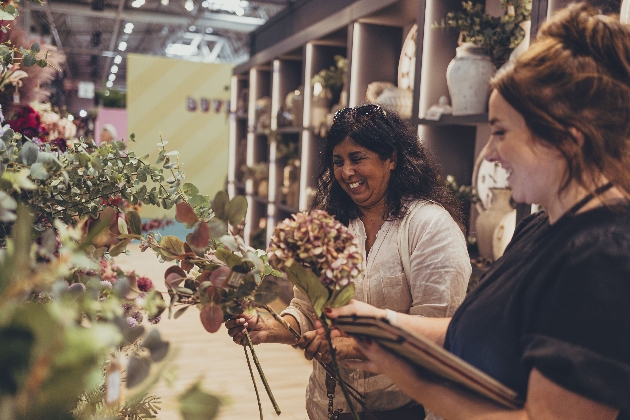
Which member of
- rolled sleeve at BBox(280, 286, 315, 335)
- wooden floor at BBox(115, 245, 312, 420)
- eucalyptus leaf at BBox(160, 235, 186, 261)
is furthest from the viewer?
wooden floor at BBox(115, 245, 312, 420)

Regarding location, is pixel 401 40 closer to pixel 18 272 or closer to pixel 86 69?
pixel 18 272

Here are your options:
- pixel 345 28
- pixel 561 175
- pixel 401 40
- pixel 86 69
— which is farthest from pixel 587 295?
pixel 86 69

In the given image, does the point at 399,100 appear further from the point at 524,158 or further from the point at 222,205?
the point at 222,205

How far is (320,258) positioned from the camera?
805 millimetres

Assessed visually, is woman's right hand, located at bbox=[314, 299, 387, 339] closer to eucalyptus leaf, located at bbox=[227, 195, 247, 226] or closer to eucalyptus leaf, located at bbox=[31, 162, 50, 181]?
eucalyptus leaf, located at bbox=[227, 195, 247, 226]

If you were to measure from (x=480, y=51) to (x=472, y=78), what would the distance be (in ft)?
0.47

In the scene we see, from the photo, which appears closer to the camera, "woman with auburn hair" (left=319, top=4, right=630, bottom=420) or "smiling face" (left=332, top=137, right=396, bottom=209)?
"woman with auburn hair" (left=319, top=4, right=630, bottom=420)

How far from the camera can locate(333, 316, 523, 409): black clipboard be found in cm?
73

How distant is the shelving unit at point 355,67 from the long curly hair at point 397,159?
9.3 inches

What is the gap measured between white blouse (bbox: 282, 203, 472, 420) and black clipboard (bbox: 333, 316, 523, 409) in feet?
1.92

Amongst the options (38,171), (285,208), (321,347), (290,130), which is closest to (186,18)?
(290,130)

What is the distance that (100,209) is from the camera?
41.8 inches

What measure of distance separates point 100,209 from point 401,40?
3.32 meters

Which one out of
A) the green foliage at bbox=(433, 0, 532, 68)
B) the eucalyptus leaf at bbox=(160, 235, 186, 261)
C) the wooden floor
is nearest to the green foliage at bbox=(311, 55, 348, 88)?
the green foliage at bbox=(433, 0, 532, 68)
